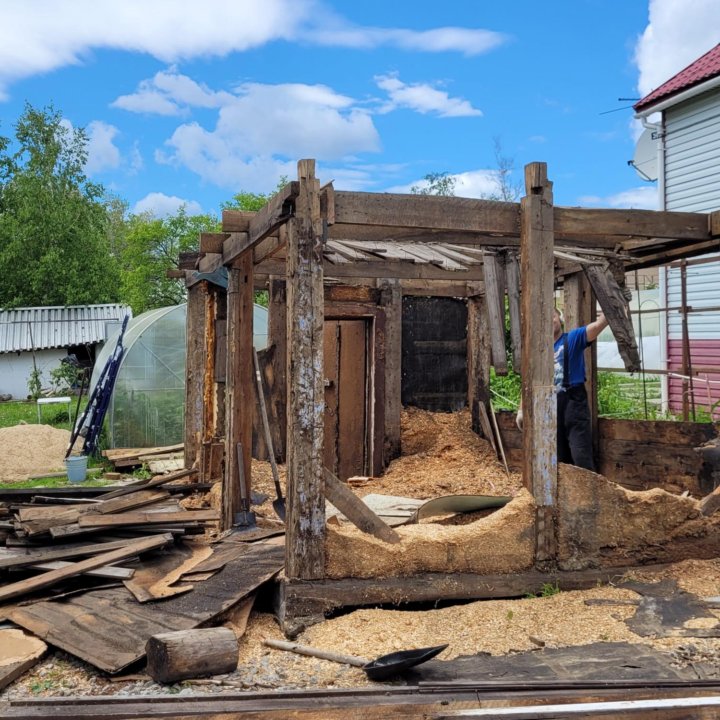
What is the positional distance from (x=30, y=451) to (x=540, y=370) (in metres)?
11.2

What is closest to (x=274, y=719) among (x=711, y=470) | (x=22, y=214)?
(x=711, y=470)

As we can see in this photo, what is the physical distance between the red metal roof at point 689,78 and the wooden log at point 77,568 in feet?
42.2

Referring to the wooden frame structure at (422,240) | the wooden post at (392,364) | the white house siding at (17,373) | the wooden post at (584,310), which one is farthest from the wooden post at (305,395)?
the white house siding at (17,373)

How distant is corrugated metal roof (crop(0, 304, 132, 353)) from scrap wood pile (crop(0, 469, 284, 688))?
21.0m

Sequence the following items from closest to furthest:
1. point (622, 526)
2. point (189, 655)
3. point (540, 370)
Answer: point (189, 655)
point (540, 370)
point (622, 526)

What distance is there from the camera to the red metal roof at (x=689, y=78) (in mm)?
14453

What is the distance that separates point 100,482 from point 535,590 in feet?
26.4

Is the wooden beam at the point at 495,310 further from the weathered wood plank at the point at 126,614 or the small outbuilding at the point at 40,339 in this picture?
the small outbuilding at the point at 40,339

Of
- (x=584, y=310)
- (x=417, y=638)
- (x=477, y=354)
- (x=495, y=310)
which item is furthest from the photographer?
(x=477, y=354)

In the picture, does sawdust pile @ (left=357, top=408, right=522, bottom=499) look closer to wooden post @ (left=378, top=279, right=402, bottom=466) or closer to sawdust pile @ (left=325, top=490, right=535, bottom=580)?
wooden post @ (left=378, top=279, right=402, bottom=466)

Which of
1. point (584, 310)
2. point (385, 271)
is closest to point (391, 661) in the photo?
point (584, 310)

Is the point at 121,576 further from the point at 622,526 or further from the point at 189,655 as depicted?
the point at 622,526

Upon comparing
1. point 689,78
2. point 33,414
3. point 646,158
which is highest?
point 689,78

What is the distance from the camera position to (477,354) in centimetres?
1257
